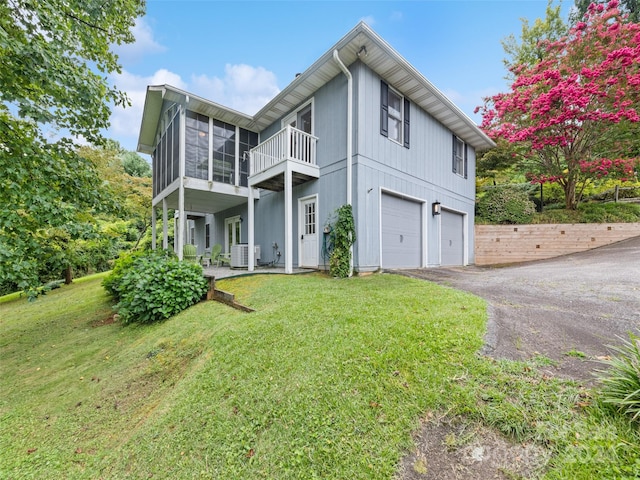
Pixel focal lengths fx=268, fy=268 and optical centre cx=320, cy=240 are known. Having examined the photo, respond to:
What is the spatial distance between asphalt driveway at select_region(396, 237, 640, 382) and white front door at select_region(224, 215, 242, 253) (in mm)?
7923

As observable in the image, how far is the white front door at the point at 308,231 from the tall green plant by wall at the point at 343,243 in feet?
3.76

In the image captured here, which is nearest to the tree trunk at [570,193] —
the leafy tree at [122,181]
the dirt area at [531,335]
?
the dirt area at [531,335]

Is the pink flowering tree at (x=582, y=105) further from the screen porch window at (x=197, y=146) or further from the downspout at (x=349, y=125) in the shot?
the screen porch window at (x=197, y=146)

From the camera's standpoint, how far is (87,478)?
210cm

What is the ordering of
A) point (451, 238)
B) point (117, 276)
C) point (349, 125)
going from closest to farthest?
point (349, 125), point (117, 276), point (451, 238)

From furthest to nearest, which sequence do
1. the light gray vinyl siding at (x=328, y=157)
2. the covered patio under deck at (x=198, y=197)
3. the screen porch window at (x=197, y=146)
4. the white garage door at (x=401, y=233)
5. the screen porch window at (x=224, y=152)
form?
the screen porch window at (x=224, y=152)
the screen porch window at (x=197, y=146)
the covered patio under deck at (x=198, y=197)
the white garage door at (x=401, y=233)
the light gray vinyl siding at (x=328, y=157)

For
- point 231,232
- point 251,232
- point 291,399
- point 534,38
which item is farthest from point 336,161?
point 534,38

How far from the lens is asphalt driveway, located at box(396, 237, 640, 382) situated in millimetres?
2418

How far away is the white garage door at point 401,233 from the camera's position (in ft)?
24.7

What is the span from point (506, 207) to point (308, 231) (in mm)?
8973

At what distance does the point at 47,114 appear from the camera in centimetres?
386

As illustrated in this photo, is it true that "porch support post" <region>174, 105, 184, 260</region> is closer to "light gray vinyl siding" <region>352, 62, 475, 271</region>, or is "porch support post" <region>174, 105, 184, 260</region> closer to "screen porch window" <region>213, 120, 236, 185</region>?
"screen porch window" <region>213, 120, 236, 185</region>

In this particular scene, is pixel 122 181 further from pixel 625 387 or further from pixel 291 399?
pixel 625 387

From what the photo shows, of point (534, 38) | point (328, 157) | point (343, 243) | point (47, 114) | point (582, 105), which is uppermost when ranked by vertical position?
point (534, 38)
